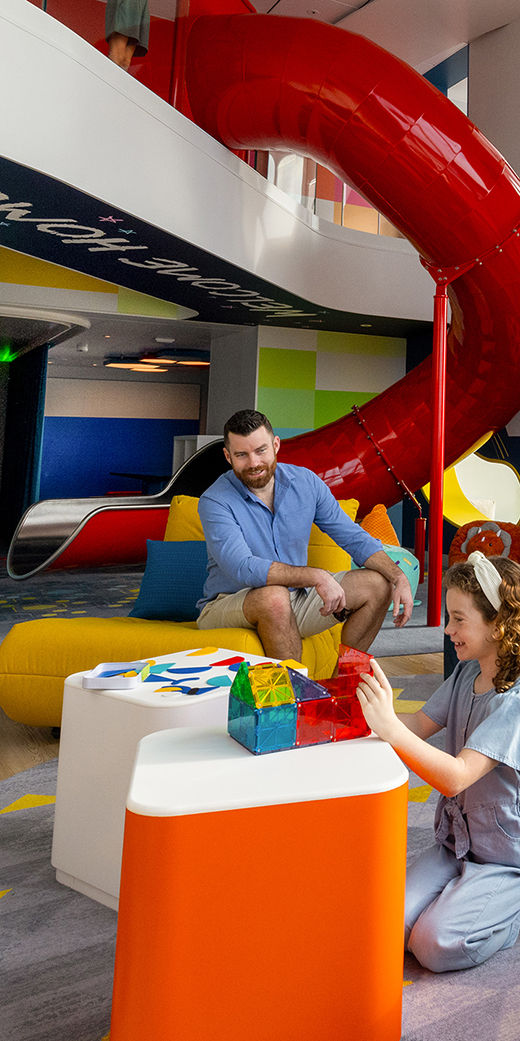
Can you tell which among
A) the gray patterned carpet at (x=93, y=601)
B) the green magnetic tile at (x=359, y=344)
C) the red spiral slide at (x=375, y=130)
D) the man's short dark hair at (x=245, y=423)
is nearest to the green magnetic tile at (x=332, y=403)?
the green magnetic tile at (x=359, y=344)

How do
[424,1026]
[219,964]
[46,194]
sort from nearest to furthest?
[219,964] < [424,1026] < [46,194]

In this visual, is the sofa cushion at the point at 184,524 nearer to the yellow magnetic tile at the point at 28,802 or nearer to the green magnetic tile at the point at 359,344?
the yellow magnetic tile at the point at 28,802

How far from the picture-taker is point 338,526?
3.20 meters

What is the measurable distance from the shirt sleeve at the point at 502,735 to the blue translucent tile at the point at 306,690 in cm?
28

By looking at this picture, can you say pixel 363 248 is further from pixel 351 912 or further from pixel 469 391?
pixel 351 912

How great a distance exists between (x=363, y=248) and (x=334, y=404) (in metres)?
1.82

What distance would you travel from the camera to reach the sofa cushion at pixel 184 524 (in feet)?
11.5

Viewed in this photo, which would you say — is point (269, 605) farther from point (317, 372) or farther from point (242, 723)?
point (317, 372)

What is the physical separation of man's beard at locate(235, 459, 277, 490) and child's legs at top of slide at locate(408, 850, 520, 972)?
5.22 feet

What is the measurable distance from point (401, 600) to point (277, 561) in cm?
44

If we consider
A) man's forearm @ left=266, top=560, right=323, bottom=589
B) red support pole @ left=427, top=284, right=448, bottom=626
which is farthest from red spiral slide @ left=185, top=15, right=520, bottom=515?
man's forearm @ left=266, top=560, right=323, bottom=589

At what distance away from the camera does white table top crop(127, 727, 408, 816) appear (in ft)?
3.84

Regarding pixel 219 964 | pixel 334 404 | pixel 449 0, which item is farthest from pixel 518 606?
pixel 334 404

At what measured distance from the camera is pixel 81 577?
662cm
